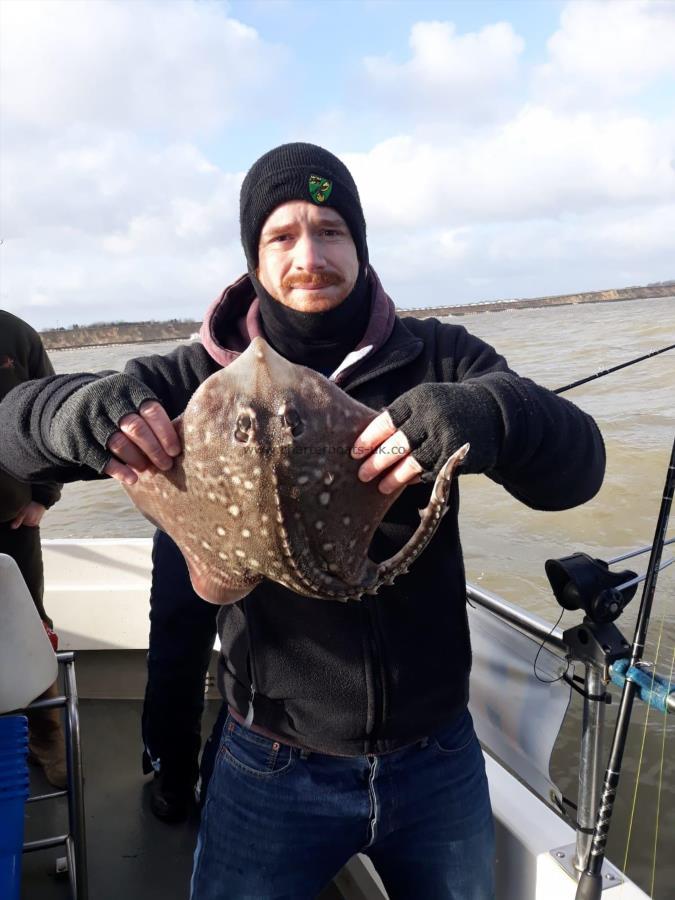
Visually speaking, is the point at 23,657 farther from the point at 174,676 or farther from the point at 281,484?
the point at 281,484

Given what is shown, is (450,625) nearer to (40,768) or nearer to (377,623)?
(377,623)

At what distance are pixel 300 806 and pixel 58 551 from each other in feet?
10.2

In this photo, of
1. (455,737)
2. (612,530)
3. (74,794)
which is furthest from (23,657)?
(612,530)

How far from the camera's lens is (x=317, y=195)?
193 centimetres

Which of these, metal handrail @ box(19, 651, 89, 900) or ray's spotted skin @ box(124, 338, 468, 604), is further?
metal handrail @ box(19, 651, 89, 900)

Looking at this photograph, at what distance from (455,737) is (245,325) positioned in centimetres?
139

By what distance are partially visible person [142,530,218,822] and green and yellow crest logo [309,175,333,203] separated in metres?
1.80

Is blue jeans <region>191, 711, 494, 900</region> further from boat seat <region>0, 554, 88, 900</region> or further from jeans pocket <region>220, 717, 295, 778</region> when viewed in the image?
boat seat <region>0, 554, 88, 900</region>

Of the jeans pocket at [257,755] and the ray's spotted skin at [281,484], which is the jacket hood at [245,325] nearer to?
the ray's spotted skin at [281,484]

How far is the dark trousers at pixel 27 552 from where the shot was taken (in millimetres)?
3344

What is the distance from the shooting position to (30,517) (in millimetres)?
3406

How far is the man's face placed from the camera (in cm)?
189

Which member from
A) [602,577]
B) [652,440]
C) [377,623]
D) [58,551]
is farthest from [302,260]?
[652,440]

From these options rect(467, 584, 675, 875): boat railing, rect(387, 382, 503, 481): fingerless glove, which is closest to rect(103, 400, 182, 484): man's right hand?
rect(387, 382, 503, 481): fingerless glove
